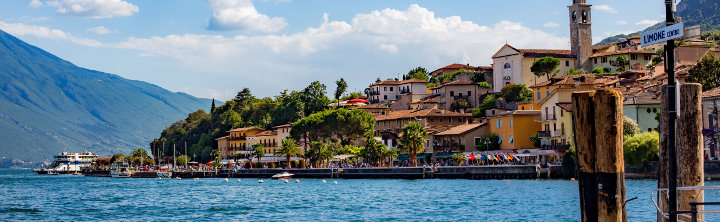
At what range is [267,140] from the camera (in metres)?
131

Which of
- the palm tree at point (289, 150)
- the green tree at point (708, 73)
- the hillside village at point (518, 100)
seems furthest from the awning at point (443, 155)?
the green tree at point (708, 73)

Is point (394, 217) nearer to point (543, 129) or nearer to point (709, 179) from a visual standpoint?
point (709, 179)

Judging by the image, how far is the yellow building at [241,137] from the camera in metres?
137

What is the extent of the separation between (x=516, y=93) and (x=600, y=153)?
93.7 metres

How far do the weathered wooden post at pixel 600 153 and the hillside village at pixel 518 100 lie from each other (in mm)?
45976

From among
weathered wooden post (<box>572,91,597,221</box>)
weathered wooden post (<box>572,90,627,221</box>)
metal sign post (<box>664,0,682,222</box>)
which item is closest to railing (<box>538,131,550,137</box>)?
weathered wooden post (<box>572,90,627,221</box>)

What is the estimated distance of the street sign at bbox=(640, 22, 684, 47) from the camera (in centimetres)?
1195

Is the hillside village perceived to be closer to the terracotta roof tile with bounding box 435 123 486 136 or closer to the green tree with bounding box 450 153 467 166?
the terracotta roof tile with bounding box 435 123 486 136

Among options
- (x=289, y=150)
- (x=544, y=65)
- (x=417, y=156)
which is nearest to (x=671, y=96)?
(x=417, y=156)

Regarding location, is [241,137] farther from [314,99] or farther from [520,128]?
[520,128]

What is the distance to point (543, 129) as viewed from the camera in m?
78.7

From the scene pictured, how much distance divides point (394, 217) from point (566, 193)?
1369 cm

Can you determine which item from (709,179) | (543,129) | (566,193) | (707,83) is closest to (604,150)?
(566,193)

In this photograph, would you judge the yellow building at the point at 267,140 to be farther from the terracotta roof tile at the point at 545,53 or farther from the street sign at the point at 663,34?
the street sign at the point at 663,34
